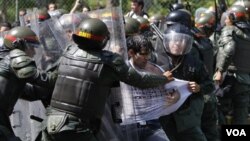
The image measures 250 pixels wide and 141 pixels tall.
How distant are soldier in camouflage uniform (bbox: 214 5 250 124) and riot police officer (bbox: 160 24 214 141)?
2517mm

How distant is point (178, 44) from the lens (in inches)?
→ 234

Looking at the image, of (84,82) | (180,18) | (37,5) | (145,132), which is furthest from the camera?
(37,5)

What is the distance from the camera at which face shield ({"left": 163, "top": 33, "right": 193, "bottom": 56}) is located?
5930mm

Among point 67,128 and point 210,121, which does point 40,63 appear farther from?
point 210,121

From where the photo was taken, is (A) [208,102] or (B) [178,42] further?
(A) [208,102]

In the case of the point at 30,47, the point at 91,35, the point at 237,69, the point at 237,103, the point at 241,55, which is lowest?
the point at 237,103

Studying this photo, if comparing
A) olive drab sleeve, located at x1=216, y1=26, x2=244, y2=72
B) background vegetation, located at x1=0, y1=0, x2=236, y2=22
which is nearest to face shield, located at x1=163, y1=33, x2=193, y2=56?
olive drab sleeve, located at x1=216, y1=26, x2=244, y2=72

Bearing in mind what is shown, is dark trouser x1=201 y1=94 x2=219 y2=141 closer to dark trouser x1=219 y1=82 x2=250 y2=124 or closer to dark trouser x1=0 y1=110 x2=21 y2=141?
dark trouser x1=219 y1=82 x2=250 y2=124

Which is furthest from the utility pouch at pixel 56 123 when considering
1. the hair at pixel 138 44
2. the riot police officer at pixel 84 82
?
the hair at pixel 138 44

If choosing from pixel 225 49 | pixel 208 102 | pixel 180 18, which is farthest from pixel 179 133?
pixel 225 49

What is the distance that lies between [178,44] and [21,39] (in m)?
1.61

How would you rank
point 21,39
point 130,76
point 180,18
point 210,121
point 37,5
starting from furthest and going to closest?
1. point 37,5
2. point 210,121
3. point 180,18
4. point 21,39
5. point 130,76

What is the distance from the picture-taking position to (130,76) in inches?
190

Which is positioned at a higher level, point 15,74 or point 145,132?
point 15,74
